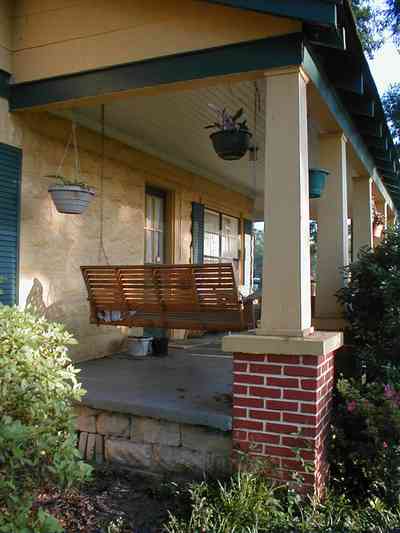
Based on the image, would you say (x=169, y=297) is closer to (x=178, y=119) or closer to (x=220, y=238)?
(x=178, y=119)

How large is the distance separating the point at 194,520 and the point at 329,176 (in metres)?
2.96

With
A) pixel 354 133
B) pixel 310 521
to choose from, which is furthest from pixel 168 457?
pixel 354 133

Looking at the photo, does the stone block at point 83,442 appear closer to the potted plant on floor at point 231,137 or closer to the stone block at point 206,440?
the stone block at point 206,440

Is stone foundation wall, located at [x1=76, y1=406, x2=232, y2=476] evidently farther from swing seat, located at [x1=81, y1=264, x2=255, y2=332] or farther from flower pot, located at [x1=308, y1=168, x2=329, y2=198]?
flower pot, located at [x1=308, y1=168, x2=329, y2=198]

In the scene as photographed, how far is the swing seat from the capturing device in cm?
422

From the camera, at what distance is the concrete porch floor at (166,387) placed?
3.33 m

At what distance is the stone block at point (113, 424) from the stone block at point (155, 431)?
0.07 meters

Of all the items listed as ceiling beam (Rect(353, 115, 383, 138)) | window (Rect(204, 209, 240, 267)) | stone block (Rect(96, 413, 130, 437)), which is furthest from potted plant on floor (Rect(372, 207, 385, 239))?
stone block (Rect(96, 413, 130, 437))

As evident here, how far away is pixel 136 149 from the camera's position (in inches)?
246

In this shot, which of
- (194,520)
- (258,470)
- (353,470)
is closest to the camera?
(194,520)

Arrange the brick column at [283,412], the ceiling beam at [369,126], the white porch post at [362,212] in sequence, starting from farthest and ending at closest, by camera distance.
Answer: the white porch post at [362,212] < the ceiling beam at [369,126] < the brick column at [283,412]

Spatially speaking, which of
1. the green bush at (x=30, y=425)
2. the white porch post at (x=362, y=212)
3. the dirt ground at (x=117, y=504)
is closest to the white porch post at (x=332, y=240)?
the dirt ground at (x=117, y=504)

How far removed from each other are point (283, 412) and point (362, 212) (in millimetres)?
3993

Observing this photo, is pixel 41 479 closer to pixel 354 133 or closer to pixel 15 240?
pixel 15 240
